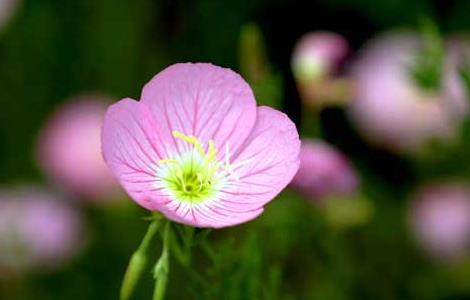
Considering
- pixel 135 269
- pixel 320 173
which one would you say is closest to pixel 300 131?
pixel 320 173

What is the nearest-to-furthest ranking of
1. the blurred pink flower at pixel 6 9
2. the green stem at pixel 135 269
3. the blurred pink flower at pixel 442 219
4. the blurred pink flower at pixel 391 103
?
the green stem at pixel 135 269 → the blurred pink flower at pixel 442 219 → the blurred pink flower at pixel 391 103 → the blurred pink flower at pixel 6 9

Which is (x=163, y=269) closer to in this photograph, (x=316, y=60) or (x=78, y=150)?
(x=316, y=60)

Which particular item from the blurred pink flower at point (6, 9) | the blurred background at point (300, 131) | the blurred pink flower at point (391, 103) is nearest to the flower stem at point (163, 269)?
the blurred background at point (300, 131)

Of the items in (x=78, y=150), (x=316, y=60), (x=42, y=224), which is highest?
(x=316, y=60)

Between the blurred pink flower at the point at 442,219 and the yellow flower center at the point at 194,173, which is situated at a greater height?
the yellow flower center at the point at 194,173

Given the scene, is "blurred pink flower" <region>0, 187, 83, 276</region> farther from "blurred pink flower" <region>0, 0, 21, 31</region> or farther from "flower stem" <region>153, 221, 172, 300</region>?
"flower stem" <region>153, 221, 172, 300</region>

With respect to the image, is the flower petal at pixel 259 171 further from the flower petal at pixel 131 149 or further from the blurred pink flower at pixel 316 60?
the blurred pink flower at pixel 316 60

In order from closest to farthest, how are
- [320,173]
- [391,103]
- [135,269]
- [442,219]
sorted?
[135,269] → [320,173] → [442,219] → [391,103]
